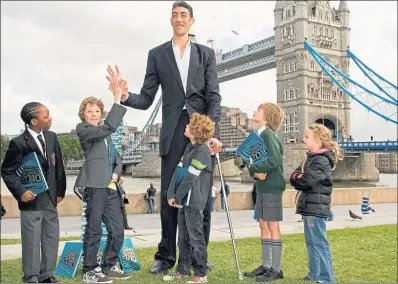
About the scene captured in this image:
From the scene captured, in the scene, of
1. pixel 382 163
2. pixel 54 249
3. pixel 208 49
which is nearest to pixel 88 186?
pixel 54 249

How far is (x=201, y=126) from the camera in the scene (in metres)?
4.14

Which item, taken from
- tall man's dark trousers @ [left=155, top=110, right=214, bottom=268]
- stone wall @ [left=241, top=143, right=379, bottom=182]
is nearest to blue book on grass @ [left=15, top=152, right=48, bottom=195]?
tall man's dark trousers @ [left=155, top=110, right=214, bottom=268]

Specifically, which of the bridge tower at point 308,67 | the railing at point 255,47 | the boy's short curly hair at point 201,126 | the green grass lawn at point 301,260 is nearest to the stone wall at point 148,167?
the railing at point 255,47

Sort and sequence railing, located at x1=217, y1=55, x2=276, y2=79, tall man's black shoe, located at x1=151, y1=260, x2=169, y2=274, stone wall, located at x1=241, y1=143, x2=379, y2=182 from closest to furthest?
tall man's black shoe, located at x1=151, y1=260, x2=169, y2=274, railing, located at x1=217, y1=55, x2=276, y2=79, stone wall, located at x1=241, y1=143, x2=379, y2=182

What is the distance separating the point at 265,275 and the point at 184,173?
1219 millimetres

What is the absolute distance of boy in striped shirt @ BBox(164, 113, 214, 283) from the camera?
4141 mm

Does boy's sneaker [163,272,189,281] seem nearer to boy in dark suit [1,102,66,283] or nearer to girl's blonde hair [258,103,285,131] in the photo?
boy in dark suit [1,102,66,283]

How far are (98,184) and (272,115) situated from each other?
5.86 feet

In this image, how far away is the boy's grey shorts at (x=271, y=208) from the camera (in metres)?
4.51

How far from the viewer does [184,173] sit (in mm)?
4262

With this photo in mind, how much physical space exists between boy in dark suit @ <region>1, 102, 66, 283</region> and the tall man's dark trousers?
3.19ft

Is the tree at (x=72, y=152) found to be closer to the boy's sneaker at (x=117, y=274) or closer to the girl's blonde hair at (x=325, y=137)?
the boy's sneaker at (x=117, y=274)

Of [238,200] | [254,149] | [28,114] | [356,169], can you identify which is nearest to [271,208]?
[254,149]

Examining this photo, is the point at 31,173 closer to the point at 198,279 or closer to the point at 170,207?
the point at 170,207
